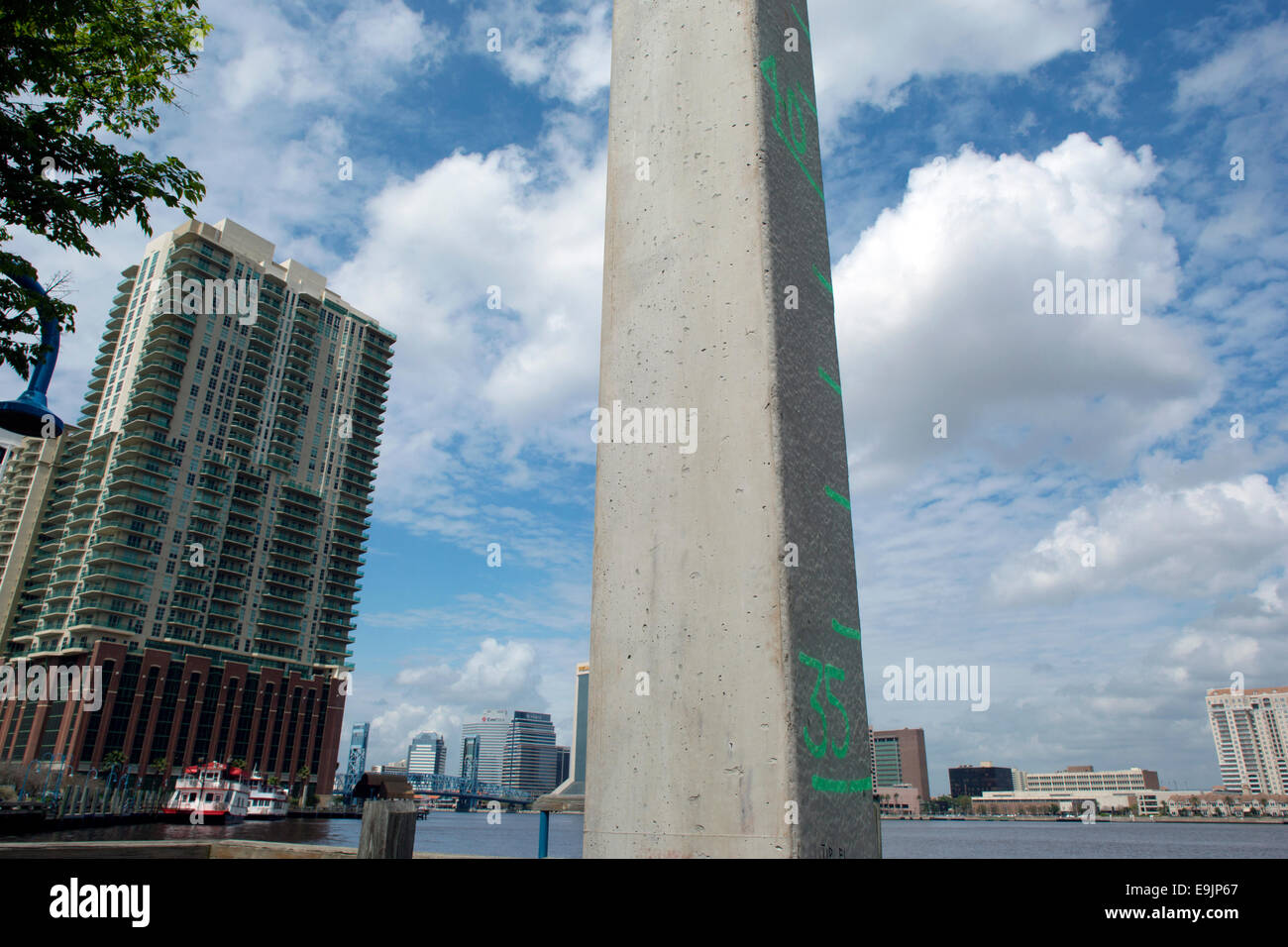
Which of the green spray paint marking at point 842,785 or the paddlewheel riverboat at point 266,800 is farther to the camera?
the paddlewheel riverboat at point 266,800

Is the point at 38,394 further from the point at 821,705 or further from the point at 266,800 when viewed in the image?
the point at 266,800

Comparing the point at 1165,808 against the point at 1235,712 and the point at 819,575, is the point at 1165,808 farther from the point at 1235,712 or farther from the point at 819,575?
the point at 819,575

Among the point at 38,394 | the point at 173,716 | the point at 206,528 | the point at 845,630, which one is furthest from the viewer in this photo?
the point at 206,528

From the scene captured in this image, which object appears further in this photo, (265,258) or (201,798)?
(265,258)

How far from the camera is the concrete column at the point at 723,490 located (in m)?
3.22

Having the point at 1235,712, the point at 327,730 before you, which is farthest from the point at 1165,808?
the point at 327,730

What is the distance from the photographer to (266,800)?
316 ft

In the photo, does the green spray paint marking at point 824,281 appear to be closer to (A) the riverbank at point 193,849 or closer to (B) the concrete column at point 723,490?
(B) the concrete column at point 723,490

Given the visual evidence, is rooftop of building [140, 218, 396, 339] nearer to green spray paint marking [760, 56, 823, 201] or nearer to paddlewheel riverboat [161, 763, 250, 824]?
paddlewheel riverboat [161, 763, 250, 824]

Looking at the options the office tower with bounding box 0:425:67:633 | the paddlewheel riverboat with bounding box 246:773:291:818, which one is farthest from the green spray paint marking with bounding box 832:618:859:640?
the office tower with bounding box 0:425:67:633

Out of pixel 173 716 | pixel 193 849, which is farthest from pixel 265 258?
pixel 193 849

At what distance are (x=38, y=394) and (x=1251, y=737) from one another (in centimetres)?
24634

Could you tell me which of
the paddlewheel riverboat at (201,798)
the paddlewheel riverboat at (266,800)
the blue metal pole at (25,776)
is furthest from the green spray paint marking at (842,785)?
the paddlewheel riverboat at (266,800)

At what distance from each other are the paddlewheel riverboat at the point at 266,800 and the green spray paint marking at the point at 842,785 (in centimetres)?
10705
